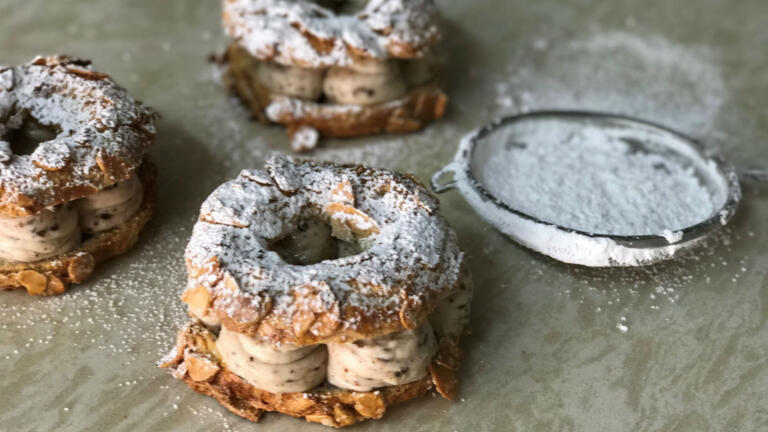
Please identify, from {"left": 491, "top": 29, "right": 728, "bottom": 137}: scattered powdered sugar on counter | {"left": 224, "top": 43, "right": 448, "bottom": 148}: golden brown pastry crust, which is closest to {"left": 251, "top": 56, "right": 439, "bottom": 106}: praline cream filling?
{"left": 224, "top": 43, "right": 448, "bottom": 148}: golden brown pastry crust

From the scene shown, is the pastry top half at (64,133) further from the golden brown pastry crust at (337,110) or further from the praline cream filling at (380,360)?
the praline cream filling at (380,360)

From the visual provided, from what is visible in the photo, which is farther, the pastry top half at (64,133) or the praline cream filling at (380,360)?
the pastry top half at (64,133)

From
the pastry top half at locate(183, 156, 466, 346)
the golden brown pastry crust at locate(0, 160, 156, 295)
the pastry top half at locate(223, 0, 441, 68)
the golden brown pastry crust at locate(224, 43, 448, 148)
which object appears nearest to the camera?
the pastry top half at locate(183, 156, 466, 346)

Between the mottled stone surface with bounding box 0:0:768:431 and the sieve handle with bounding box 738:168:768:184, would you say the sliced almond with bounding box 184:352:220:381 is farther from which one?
the sieve handle with bounding box 738:168:768:184

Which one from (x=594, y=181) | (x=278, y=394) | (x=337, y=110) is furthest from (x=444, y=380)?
(x=337, y=110)

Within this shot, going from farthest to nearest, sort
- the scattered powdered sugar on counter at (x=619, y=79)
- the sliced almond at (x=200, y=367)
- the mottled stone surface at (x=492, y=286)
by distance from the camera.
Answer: the scattered powdered sugar on counter at (x=619, y=79), the mottled stone surface at (x=492, y=286), the sliced almond at (x=200, y=367)

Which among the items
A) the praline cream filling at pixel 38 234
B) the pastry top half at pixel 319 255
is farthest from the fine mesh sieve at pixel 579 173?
the praline cream filling at pixel 38 234

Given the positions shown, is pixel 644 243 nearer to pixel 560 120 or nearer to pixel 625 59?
pixel 560 120

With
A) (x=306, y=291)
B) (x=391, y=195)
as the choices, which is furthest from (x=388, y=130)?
(x=306, y=291)
